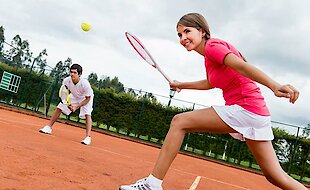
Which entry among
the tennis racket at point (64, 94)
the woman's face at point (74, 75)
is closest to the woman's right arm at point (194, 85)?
the woman's face at point (74, 75)

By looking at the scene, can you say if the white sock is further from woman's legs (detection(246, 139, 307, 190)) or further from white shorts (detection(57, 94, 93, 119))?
white shorts (detection(57, 94, 93, 119))

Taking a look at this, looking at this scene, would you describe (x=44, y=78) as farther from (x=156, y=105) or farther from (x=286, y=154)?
(x=286, y=154)

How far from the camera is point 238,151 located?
612 inches

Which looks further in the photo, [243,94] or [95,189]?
[95,189]

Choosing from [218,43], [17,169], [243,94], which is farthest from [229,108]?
[17,169]

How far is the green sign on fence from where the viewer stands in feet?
55.2

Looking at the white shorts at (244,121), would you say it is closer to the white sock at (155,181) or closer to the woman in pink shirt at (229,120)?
the woman in pink shirt at (229,120)

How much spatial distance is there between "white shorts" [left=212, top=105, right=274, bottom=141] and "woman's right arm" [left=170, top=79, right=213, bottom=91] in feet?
2.37

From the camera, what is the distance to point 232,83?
9.10 feet

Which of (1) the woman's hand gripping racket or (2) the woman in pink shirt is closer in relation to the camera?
(2) the woman in pink shirt

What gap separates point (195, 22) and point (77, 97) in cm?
516

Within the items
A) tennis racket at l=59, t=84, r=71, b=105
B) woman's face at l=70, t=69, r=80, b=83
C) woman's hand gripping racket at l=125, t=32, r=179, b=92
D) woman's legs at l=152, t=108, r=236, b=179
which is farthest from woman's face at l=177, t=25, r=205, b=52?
tennis racket at l=59, t=84, r=71, b=105

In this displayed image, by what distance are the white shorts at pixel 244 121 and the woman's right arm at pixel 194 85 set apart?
28.5 inches

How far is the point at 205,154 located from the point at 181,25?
44.4ft
